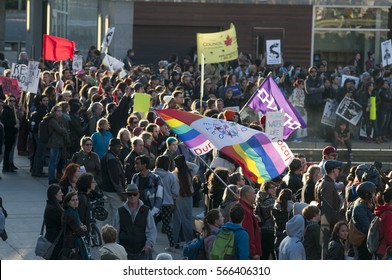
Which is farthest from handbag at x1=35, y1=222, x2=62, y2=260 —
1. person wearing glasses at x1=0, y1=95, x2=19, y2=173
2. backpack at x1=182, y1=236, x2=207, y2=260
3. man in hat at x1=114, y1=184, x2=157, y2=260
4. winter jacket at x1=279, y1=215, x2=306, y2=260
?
person wearing glasses at x1=0, y1=95, x2=19, y2=173

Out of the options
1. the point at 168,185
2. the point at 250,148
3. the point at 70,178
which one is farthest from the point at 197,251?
the point at 168,185

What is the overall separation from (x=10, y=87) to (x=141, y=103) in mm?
3686

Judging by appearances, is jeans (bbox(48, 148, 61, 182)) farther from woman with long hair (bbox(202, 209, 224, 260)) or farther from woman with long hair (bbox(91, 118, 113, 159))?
woman with long hair (bbox(202, 209, 224, 260))

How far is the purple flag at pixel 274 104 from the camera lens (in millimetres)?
20031

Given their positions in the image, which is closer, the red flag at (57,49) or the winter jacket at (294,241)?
the winter jacket at (294,241)

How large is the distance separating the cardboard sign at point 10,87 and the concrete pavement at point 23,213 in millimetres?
1395

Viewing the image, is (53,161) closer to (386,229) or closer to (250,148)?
(250,148)

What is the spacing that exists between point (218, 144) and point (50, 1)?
31066mm

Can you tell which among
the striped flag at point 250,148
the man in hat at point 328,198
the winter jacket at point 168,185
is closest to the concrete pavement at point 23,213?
the winter jacket at point 168,185

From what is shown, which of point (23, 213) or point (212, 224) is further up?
point (212, 224)

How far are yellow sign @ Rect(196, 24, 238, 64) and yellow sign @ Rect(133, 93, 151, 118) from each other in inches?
183

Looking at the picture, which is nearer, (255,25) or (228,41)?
(228,41)

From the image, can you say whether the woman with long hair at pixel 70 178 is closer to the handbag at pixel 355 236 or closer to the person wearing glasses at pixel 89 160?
the person wearing glasses at pixel 89 160

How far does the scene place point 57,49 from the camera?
2683 centimetres
